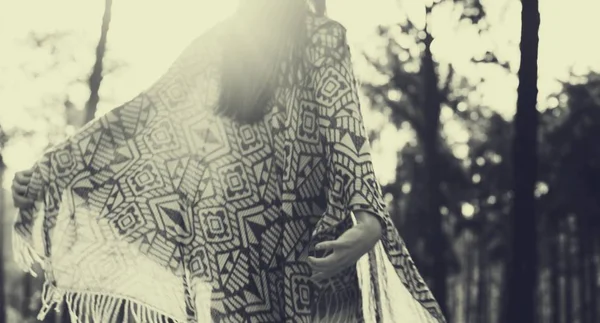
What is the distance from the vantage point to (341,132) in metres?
2.70

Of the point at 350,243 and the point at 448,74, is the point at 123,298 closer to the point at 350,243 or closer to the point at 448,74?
the point at 350,243

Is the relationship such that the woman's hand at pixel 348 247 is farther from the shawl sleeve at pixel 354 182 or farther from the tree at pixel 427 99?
the tree at pixel 427 99

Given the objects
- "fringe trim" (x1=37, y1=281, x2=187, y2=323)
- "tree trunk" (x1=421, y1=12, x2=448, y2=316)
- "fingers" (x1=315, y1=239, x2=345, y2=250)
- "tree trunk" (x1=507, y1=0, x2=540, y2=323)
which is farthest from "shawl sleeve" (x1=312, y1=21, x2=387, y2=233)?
"tree trunk" (x1=421, y1=12, x2=448, y2=316)

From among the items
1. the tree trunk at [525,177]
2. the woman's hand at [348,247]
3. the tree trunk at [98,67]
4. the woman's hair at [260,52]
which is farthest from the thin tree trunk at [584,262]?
the woman's hand at [348,247]

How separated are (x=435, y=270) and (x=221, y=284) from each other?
19159 millimetres

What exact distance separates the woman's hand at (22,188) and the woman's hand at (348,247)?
1.09 metres

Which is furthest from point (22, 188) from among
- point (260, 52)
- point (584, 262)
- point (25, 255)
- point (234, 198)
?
point (584, 262)

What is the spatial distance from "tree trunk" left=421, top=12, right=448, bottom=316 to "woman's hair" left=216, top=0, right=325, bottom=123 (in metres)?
18.5

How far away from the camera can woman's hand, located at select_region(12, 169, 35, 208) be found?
3158mm

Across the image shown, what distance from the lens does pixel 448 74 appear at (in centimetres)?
2288

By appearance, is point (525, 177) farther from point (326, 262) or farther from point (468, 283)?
point (468, 283)

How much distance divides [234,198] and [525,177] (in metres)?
8.69

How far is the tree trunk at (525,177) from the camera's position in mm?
11023

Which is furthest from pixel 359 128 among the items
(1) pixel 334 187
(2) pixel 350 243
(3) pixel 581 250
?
(3) pixel 581 250
